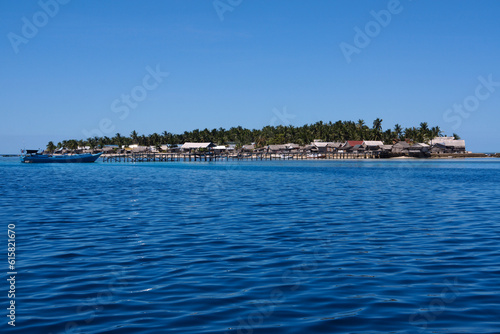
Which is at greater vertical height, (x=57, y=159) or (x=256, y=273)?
(x=57, y=159)

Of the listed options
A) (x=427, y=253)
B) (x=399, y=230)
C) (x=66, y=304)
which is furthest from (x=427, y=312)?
(x=399, y=230)

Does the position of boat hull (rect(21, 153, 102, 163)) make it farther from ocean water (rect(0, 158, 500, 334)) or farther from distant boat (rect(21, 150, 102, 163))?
ocean water (rect(0, 158, 500, 334))

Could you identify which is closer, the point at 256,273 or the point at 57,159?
the point at 256,273

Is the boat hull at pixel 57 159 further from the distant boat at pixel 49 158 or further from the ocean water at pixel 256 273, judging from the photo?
the ocean water at pixel 256 273

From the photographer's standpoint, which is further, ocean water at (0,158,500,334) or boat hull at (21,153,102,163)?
boat hull at (21,153,102,163)

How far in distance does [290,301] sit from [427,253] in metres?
6.81

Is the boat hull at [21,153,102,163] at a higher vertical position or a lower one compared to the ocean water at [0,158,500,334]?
higher

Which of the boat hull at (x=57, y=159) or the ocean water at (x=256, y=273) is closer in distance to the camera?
the ocean water at (x=256, y=273)

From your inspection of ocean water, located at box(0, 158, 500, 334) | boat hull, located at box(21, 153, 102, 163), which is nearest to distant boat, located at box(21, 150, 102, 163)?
boat hull, located at box(21, 153, 102, 163)

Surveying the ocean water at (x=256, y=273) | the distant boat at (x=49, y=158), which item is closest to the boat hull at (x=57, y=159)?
the distant boat at (x=49, y=158)

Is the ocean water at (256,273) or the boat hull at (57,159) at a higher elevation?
the boat hull at (57,159)

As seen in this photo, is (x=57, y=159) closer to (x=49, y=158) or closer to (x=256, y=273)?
(x=49, y=158)

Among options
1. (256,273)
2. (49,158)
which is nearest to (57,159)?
(49,158)

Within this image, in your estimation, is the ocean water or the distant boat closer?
the ocean water
